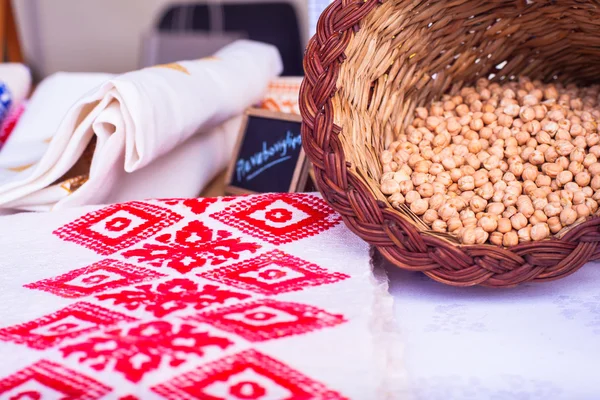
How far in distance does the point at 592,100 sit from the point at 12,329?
28.2 inches

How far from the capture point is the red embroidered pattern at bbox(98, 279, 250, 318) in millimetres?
580

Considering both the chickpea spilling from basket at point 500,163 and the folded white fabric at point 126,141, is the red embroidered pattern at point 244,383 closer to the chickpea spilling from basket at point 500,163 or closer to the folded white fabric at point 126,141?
the chickpea spilling from basket at point 500,163

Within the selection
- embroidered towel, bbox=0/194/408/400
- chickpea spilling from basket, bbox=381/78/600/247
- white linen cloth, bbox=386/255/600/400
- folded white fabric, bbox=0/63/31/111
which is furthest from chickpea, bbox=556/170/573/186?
folded white fabric, bbox=0/63/31/111

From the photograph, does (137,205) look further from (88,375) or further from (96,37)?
(96,37)

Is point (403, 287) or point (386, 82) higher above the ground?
point (386, 82)

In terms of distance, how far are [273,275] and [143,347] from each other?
17 cm

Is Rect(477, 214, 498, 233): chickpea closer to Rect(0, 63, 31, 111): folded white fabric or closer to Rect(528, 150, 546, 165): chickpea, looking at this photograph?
Rect(528, 150, 546, 165): chickpea

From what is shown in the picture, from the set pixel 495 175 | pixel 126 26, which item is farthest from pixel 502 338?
pixel 126 26

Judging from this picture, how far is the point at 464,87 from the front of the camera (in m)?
0.86

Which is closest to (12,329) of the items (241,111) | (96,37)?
(241,111)

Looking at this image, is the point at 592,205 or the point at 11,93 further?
the point at 11,93

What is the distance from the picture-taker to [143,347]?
518 millimetres

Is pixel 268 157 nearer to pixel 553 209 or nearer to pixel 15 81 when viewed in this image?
pixel 553 209

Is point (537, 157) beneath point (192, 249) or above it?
above
